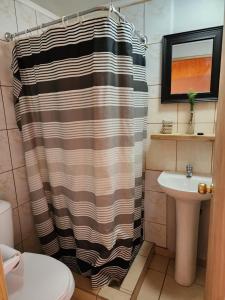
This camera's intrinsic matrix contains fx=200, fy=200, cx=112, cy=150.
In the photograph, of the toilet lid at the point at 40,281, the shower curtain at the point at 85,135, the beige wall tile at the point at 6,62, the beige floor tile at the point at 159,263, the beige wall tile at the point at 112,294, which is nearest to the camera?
the toilet lid at the point at 40,281

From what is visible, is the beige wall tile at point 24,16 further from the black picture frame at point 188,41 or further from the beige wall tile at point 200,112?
the beige wall tile at point 200,112

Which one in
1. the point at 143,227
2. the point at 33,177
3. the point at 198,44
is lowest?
the point at 143,227

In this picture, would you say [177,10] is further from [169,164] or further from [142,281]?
[142,281]

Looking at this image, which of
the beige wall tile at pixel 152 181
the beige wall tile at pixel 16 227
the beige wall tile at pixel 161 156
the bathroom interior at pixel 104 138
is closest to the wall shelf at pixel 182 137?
the bathroom interior at pixel 104 138

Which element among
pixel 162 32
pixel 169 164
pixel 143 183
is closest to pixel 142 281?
pixel 143 183

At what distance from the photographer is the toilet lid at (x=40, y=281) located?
3.42ft

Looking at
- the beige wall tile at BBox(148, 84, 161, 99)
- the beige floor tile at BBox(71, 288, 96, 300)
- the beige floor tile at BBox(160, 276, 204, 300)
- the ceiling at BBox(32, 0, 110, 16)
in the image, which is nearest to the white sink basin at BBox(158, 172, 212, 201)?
the beige wall tile at BBox(148, 84, 161, 99)

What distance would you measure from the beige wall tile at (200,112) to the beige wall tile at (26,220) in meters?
1.47

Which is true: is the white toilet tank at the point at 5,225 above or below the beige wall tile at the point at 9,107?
below

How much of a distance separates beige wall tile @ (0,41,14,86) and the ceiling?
1.45 feet

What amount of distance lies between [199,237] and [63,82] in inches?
66.3

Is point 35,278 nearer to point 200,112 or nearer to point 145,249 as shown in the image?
point 145,249

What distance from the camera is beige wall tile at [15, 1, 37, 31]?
1474 mm

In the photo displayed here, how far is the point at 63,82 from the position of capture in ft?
4.20
